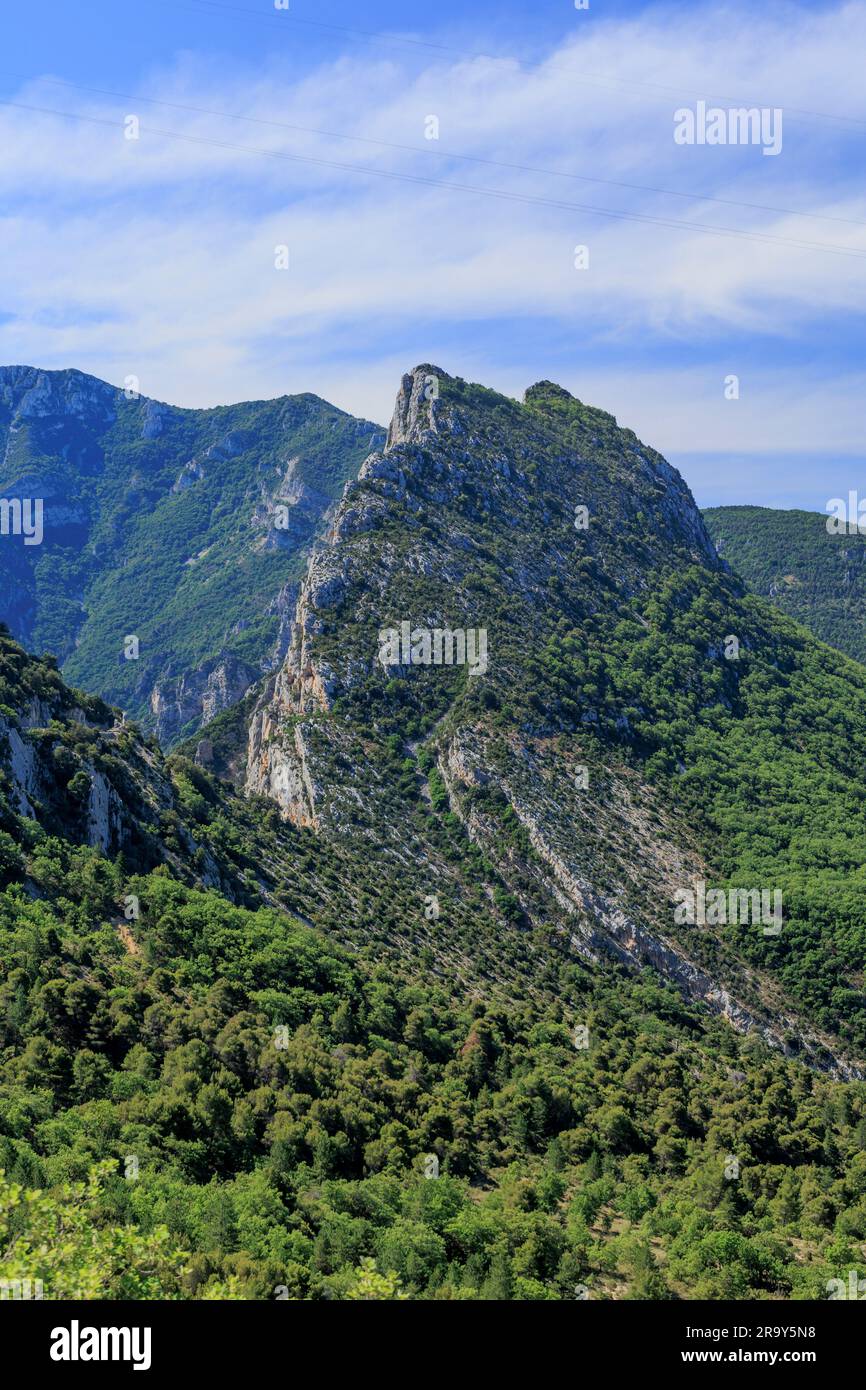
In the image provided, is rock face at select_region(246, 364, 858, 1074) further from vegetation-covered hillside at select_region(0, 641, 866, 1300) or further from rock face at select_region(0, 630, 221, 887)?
rock face at select_region(0, 630, 221, 887)

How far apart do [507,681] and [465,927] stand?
34.6 m

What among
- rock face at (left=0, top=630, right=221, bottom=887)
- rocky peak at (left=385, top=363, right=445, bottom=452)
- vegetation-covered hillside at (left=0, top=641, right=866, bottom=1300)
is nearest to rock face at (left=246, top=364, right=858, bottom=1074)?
rocky peak at (left=385, top=363, right=445, bottom=452)

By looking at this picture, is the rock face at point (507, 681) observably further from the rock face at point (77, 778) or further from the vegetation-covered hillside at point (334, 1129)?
the rock face at point (77, 778)

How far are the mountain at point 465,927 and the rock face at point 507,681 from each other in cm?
48

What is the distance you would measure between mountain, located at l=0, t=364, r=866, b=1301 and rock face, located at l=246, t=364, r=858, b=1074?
0.48 m

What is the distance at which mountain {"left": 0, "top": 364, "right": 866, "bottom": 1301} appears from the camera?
40719 millimetres

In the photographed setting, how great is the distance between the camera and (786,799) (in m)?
130

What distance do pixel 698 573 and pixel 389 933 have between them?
3688 inches

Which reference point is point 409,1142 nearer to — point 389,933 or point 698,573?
point 389,933

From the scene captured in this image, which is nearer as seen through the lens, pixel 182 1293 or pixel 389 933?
pixel 182 1293

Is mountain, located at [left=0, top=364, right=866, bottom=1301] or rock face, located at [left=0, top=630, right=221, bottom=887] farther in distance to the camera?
rock face, located at [left=0, top=630, right=221, bottom=887]

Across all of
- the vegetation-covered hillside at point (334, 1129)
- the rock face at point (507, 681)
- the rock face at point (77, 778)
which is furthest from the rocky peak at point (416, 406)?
the vegetation-covered hillside at point (334, 1129)

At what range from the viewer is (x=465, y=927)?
99.8 m
